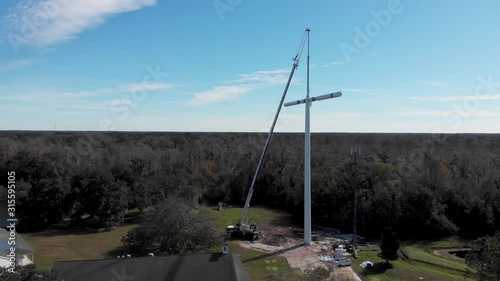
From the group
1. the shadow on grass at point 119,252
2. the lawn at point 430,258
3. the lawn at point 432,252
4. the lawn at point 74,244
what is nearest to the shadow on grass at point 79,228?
the lawn at point 74,244

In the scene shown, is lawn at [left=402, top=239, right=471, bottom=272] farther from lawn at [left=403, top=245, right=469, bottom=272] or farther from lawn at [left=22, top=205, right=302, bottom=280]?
lawn at [left=22, top=205, right=302, bottom=280]

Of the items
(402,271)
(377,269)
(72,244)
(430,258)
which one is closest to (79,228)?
(72,244)

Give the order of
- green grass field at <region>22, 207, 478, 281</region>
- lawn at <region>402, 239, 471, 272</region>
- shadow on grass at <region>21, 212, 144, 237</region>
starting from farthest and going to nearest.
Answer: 1. shadow on grass at <region>21, 212, 144, 237</region>
2. lawn at <region>402, 239, 471, 272</region>
3. green grass field at <region>22, 207, 478, 281</region>

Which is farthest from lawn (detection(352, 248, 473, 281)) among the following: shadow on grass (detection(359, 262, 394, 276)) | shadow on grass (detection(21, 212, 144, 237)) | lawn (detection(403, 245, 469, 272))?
shadow on grass (detection(21, 212, 144, 237))

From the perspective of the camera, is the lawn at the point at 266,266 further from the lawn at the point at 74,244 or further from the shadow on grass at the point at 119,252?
the lawn at the point at 74,244

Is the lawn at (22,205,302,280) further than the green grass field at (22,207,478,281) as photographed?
Yes

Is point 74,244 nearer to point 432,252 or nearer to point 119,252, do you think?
point 119,252

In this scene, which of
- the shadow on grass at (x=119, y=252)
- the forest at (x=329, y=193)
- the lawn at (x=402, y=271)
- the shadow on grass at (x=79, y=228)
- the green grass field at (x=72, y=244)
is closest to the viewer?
the lawn at (x=402, y=271)

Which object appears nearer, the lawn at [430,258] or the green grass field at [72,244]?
the lawn at [430,258]

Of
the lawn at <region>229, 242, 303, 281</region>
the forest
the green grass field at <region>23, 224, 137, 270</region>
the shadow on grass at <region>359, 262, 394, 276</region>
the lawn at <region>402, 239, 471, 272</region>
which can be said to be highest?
the forest
